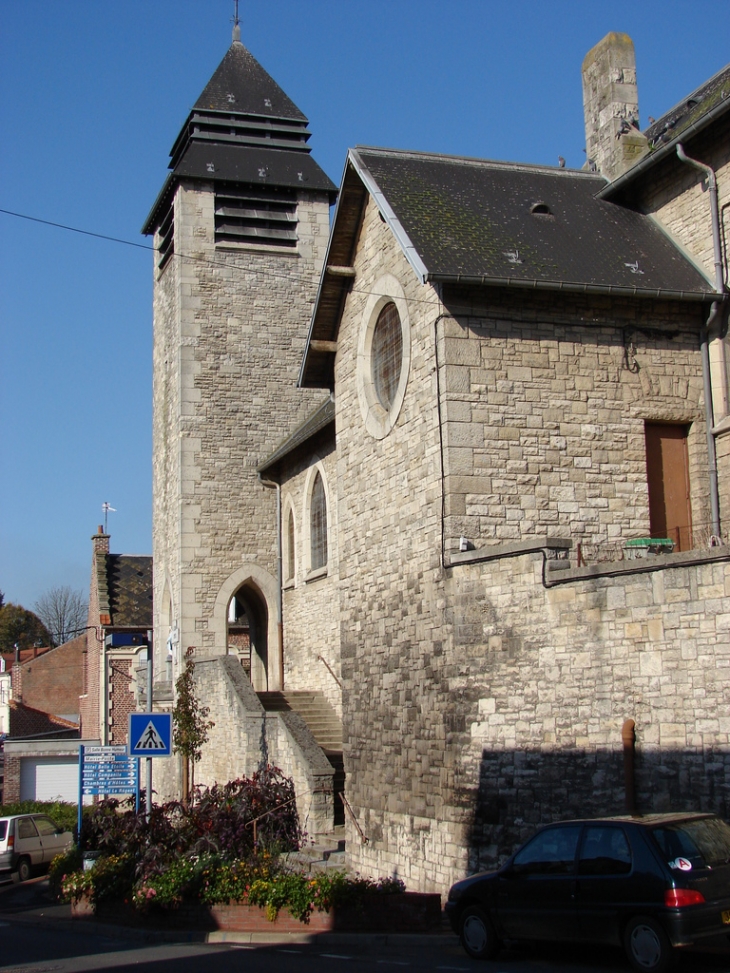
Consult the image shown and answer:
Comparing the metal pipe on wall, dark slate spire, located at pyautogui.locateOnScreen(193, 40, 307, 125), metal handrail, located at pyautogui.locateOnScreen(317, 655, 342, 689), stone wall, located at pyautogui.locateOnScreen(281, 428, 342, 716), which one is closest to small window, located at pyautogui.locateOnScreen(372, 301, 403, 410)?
the metal pipe on wall

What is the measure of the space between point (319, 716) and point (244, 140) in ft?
45.3

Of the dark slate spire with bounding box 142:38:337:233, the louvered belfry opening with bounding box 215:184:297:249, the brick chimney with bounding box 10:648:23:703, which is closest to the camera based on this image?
the louvered belfry opening with bounding box 215:184:297:249

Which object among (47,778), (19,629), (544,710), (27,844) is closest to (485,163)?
(544,710)

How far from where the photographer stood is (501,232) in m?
15.1

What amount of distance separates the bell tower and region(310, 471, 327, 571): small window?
230cm

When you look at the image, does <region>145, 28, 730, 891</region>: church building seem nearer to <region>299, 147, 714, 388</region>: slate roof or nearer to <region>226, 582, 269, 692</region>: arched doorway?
<region>299, 147, 714, 388</region>: slate roof

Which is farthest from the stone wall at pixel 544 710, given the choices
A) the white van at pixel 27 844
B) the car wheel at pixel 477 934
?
the white van at pixel 27 844

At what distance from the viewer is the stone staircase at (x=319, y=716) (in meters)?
18.7

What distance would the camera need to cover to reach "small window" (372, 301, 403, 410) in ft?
51.4

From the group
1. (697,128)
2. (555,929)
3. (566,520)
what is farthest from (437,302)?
(555,929)

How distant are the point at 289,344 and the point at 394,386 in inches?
413

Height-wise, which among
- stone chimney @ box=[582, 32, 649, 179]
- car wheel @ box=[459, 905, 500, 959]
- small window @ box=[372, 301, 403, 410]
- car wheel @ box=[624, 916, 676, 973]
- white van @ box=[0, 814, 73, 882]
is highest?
stone chimney @ box=[582, 32, 649, 179]

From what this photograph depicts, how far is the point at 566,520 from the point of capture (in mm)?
13742

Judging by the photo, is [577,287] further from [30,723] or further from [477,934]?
[30,723]
